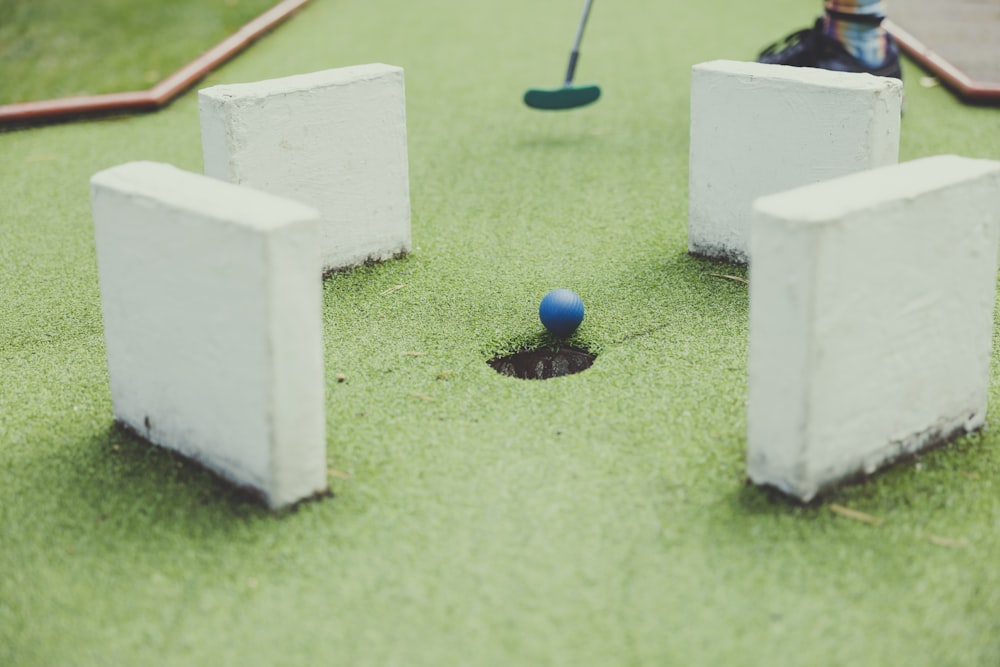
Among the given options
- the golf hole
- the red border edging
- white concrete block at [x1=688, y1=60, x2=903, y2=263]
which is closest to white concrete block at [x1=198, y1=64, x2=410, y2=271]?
the golf hole

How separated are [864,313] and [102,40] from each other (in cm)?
720

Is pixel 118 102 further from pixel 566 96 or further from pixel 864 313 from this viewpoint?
pixel 864 313

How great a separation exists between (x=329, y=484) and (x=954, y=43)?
681 cm

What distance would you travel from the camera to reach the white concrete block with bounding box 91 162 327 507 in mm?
2715

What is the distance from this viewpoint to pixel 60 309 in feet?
14.1

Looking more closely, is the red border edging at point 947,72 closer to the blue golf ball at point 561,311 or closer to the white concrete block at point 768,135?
the white concrete block at point 768,135

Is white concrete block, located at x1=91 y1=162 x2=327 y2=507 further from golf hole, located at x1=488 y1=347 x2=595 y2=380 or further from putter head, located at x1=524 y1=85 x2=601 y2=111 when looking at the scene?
putter head, located at x1=524 y1=85 x2=601 y2=111

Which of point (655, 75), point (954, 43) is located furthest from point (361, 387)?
point (954, 43)

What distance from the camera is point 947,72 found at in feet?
23.3

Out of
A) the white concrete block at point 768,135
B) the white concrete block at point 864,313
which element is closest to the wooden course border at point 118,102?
the white concrete block at point 768,135

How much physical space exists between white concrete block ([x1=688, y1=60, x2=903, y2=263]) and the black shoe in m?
1.79

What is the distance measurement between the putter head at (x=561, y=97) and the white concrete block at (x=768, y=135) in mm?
1868

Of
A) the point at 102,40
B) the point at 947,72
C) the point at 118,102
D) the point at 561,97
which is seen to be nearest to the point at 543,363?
Answer: the point at 561,97

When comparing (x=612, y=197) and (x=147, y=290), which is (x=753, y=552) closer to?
(x=147, y=290)
